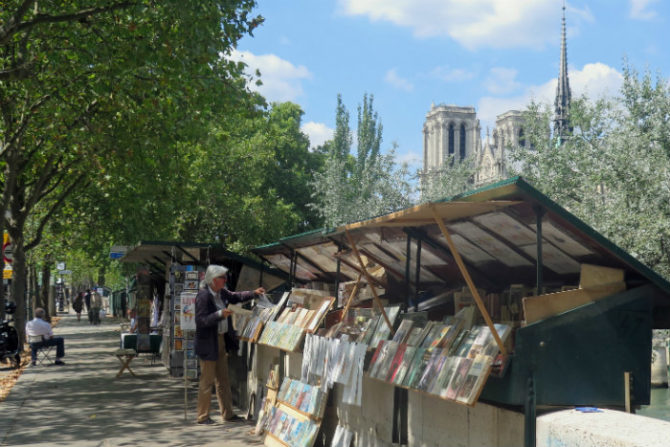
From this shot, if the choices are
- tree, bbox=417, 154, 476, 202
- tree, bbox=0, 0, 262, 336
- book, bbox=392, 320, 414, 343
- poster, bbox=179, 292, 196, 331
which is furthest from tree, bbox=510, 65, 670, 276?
tree, bbox=417, 154, 476, 202

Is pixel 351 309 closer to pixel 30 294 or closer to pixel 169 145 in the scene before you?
pixel 169 145

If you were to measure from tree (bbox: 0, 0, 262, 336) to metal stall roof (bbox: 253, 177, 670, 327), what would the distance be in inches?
226

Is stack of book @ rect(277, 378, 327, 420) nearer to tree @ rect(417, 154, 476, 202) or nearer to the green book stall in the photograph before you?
the green book stall

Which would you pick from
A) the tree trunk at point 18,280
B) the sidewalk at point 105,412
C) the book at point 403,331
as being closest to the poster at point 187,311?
the sidewalk at point 105,412

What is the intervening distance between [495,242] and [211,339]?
14.4ft

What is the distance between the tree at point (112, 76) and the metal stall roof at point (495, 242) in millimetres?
5745

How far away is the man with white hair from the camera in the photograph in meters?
9.25

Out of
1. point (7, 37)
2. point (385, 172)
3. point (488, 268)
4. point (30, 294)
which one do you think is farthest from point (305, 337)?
point (385, 172)

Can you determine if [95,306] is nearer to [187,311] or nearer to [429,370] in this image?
[187,311]

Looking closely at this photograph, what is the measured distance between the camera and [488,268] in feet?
22.5

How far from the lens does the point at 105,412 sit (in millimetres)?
10734

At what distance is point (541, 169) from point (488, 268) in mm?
21818

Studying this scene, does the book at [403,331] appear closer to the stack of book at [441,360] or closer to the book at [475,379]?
the stack of book at [441,360]

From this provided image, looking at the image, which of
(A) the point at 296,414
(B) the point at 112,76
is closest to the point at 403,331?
(A) the point at 296,414
